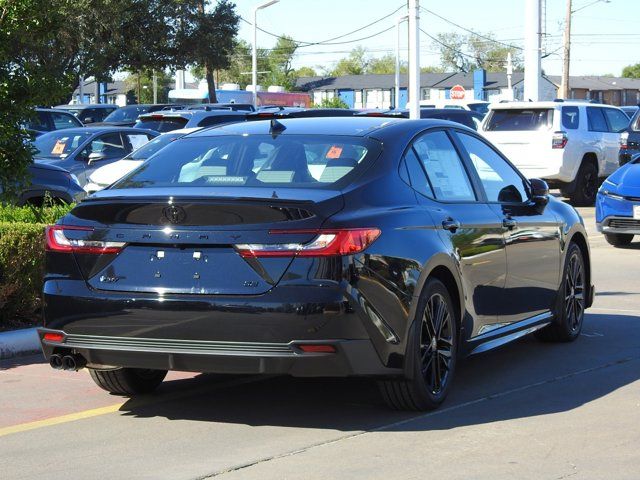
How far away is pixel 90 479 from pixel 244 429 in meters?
1.10

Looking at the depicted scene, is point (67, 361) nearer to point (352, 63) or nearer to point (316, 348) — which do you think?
point (316, 348)

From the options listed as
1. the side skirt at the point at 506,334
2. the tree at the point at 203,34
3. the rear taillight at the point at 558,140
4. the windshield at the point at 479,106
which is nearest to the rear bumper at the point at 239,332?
the side skirt at the point at 506,334

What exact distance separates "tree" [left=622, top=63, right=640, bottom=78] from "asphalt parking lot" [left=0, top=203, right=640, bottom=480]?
566ft

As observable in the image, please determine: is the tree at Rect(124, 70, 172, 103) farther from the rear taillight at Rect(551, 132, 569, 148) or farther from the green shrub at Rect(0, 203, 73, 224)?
the green shrub at Rect(0, 203, 73, 224)

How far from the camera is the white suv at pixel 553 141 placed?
22719mm

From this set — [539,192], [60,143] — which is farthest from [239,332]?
[60,143]

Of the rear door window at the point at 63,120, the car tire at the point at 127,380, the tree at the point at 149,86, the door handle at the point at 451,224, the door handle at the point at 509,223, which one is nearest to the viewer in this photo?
the door handle at the point at 451,224

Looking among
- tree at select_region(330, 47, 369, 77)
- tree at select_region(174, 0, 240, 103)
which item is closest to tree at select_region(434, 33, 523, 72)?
tree at select_region(330, 47, 369, 77)

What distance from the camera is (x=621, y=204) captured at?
1534 cm

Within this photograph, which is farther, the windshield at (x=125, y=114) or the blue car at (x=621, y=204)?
the windshield at (x=125, y=114)

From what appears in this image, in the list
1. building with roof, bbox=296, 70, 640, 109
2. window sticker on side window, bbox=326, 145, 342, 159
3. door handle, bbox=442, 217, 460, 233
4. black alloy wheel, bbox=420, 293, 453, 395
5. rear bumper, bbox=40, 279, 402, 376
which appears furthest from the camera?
building with roof, bbox=296, 70, 640, 109

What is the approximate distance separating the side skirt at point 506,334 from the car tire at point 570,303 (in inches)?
8.4

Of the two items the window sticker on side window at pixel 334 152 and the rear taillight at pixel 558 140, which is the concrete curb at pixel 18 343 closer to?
the window sticker on side window at pixel 334 152

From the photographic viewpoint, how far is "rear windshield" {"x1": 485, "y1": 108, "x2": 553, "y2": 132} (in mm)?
22875
